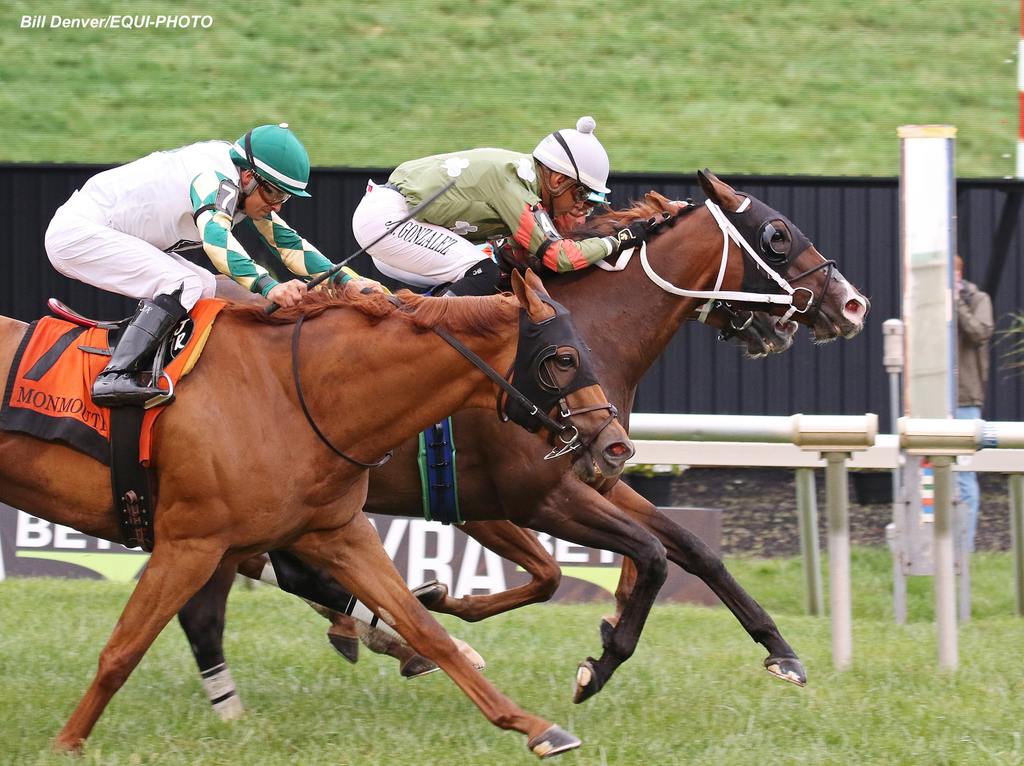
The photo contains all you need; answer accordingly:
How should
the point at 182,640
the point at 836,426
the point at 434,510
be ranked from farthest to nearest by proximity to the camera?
the point at 182,640 → the point at 836,426 → the point at 434,510

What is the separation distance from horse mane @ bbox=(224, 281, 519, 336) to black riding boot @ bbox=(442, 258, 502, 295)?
0.56 metres

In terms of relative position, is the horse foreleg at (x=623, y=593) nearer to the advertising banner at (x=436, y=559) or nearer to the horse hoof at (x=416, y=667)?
the horse hoof at (x=416, y=667)

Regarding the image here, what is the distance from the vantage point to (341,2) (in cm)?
959

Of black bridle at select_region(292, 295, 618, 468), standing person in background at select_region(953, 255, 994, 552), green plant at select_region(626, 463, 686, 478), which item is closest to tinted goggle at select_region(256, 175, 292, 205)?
black bridle at select_region(292, 295, 618, 468)

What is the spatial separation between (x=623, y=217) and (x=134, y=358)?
76.8 inches

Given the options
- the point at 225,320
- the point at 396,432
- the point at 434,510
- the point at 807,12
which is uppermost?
the point at 807,12

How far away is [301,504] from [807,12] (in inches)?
250

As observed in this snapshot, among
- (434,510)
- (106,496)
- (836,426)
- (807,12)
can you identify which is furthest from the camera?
(807,12)

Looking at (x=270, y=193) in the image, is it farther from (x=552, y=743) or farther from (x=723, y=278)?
(x=552, y=743)

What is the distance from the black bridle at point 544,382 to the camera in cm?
415

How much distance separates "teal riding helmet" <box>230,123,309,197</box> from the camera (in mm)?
4562

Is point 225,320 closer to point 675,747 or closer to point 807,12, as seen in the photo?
point 675,747

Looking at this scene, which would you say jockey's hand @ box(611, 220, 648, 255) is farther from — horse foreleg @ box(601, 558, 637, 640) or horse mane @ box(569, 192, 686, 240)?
horse foreleg @ box(601, 558, 637, 640)

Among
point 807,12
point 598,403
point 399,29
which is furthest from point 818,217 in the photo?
point 598,403
